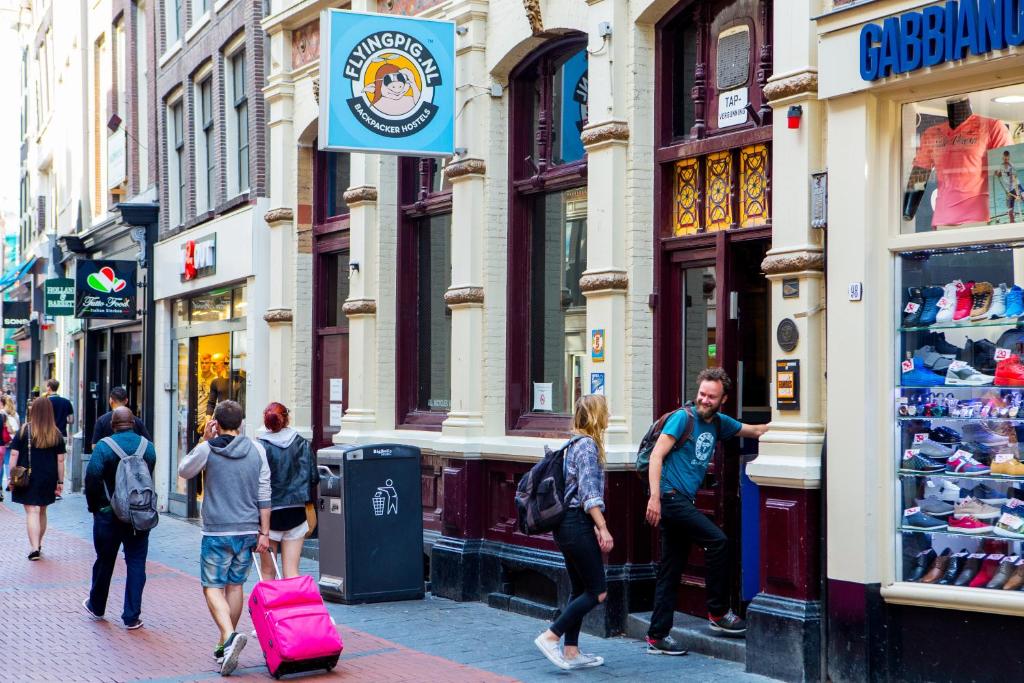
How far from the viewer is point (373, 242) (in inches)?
538

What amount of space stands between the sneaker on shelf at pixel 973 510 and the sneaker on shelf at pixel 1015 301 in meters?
1.10

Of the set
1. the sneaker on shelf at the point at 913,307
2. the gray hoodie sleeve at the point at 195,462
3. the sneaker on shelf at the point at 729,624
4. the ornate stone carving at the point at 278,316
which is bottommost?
the sneaker on shelf at the point at 729,624

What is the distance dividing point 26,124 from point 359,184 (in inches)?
1116

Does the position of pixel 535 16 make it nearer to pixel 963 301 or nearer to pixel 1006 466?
pixel 963 301

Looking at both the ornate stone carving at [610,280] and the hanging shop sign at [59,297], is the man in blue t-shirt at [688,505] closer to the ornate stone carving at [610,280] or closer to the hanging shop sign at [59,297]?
the ornate stone carving at [610,280]

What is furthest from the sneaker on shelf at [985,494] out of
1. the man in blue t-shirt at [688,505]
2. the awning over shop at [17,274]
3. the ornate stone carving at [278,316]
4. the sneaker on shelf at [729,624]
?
the awning over shop at [17,274]

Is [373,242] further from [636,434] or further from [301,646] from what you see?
[301,646]

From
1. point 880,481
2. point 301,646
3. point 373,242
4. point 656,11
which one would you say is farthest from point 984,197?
point 373,242

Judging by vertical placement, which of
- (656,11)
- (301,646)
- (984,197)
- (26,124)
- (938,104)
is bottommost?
(301,646)

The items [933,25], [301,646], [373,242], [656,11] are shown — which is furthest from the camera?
[373,242]

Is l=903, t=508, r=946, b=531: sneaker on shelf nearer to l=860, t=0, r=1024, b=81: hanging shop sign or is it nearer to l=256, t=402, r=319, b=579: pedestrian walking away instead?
l=860, t=0, r=1024, b=81: hanging shop sign

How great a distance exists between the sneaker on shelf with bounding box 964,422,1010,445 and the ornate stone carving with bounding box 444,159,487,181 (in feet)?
17.8

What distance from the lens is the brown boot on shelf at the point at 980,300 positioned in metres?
7.69

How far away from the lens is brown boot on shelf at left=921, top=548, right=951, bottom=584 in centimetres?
777
